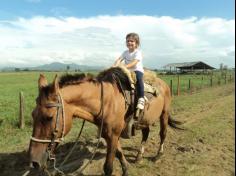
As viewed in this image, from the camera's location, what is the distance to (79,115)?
490cm

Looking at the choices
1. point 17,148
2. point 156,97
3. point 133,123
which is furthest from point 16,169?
point 156,97

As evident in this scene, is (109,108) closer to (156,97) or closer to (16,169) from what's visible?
(156,97)

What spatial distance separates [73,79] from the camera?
5.03 metres

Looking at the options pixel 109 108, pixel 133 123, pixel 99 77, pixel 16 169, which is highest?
pixel 99 77

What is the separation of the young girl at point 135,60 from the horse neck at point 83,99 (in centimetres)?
107

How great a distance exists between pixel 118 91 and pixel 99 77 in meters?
0.40

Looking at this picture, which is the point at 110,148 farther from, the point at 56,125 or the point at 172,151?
the point at 172,151

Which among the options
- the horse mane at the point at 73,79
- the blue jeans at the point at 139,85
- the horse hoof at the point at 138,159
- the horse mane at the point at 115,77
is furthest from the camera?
the horse hoof at the point at 138,159

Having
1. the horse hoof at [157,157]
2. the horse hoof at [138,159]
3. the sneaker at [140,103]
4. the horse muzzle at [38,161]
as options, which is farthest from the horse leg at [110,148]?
the horse hoof at [157,157]

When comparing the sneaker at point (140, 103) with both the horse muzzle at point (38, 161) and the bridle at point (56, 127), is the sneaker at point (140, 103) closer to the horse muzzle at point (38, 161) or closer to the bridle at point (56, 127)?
the bridle at point (56, 127)

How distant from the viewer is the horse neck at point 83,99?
4707 millimetres

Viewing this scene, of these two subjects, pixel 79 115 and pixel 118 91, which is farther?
pixel 118 91

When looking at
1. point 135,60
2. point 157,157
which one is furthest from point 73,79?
point 157,157

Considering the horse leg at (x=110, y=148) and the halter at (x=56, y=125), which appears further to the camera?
the horse leg at (x=110, y=148)
